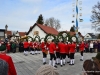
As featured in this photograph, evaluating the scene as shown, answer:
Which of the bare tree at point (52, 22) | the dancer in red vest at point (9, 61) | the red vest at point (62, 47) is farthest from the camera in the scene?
the bare tree at point (52, 22)

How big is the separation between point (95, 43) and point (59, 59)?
45.8 feet

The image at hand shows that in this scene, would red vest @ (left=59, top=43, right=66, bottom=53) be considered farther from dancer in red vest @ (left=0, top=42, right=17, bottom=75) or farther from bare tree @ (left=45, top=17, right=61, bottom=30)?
bare tree @ (left=45, top=17, right=61, bottom=30)

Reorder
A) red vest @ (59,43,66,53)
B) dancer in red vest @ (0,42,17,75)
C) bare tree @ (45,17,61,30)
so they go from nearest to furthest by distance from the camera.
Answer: dancer in red vest @ (0,42,17,75) < red vest @ (59,43,66,53) < bare tree @ (45,17,61,30)

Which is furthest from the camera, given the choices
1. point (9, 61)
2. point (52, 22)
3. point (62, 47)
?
point (52, 22)

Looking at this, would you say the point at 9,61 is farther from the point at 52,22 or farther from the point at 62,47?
the point at 52,22

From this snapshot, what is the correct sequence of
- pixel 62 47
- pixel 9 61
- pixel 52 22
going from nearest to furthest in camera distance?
pixel 9 61 → pixel 62 47 → pixel 52 22

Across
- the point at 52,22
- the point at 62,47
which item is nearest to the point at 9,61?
the point at 62,47

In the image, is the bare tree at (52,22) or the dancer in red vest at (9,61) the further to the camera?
the bare tree at (52,22)

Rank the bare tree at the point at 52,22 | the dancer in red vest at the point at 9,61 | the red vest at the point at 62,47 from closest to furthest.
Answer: the dancer in red vest at the point at 9,61
the red vest at the point at 62,47
the bare tree at the point at 52,22

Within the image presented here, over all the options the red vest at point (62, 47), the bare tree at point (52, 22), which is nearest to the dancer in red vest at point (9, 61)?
the red vest at point (62, 47)

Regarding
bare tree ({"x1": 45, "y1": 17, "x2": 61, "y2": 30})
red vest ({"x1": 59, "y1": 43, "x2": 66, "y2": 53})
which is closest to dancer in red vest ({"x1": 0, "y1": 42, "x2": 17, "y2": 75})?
red vest ({"x1": 59, "y1": 43, "x2": 66, "y2": 53})

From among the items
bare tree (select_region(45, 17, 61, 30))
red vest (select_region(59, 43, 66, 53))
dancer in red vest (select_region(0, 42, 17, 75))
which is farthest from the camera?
bare tree (select_region(45, 17, 61, 30))

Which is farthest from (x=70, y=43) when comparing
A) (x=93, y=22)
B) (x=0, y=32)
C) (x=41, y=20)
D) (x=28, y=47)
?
(x=41, y=20)

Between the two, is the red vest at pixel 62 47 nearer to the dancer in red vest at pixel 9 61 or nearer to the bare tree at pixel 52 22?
the dancer in red vest at pixel 9 61
